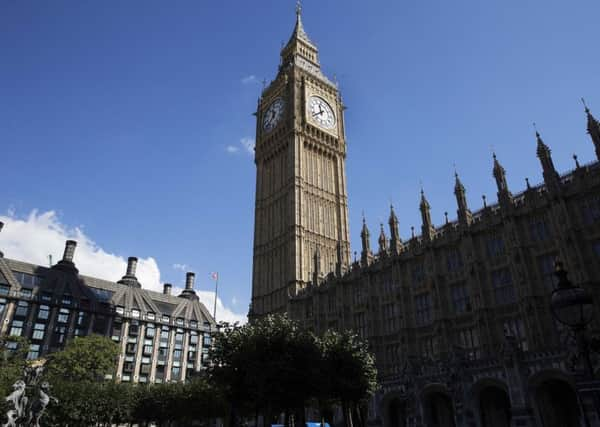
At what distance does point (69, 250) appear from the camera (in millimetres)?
105312

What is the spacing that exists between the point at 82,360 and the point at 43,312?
31337mm

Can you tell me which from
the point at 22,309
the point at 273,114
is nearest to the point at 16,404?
the point at 22,309

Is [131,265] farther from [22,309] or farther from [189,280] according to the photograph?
[22,309]

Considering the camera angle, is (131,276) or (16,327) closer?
(16,327)

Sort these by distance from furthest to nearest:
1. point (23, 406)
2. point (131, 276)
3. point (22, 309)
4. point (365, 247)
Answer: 1. point (131, 276)
2. point (22, 309)
3. point (365, 247)
4. point (23, 406)

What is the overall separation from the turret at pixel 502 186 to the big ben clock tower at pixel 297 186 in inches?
1166

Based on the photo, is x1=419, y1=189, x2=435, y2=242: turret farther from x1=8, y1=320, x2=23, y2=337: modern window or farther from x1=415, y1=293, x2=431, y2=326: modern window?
x1=8, y1=320, x2=23, y2=337: modern window

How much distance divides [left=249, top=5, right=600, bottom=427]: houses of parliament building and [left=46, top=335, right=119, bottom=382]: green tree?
26.6 m

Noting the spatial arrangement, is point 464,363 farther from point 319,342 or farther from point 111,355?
point 111,355

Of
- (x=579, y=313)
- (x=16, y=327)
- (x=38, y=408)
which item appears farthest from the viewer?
(x=16, y=327)

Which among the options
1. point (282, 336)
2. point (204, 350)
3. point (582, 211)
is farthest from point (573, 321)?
point (204, 350)

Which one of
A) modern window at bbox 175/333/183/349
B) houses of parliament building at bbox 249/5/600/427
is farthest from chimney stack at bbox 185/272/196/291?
houses of parliament building at bbox 249/5/600/427

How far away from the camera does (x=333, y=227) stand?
80875 mm

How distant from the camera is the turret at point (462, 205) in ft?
Answer: 151
